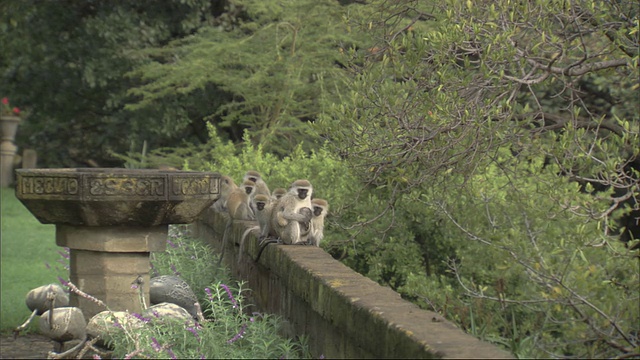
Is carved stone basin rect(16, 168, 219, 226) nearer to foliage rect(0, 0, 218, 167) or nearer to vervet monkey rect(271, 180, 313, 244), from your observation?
vervet monkey rect(271, 180, 313, 244)

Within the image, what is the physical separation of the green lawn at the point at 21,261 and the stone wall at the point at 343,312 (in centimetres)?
373

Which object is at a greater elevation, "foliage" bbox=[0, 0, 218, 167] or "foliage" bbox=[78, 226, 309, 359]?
"foliage" bbox=[78, 226, 309, 359]

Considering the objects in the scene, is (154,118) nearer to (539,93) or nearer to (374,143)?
(539,93)

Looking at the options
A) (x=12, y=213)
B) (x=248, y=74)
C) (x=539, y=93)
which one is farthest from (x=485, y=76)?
(x=12, y=213)

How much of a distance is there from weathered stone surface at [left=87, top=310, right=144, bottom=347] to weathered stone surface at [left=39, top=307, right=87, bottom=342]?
0.52 feet

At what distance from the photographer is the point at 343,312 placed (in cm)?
500

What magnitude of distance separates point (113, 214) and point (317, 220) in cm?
161

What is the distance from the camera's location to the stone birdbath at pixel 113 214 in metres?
7.76

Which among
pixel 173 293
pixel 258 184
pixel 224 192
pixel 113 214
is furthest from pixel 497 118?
pixel 224 192

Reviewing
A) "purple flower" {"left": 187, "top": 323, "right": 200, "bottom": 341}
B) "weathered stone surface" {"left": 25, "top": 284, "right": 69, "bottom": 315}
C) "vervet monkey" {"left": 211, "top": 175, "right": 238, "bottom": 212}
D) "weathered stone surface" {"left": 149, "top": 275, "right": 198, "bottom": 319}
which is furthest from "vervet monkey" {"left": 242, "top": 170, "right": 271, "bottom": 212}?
"purple flower" {"left": 187, "top": 323, "right": 200, "bottom": 341}

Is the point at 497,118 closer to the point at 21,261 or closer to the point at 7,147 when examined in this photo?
the point at 21,261

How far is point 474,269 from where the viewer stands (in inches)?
363

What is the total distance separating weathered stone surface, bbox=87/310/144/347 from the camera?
6.42 metres

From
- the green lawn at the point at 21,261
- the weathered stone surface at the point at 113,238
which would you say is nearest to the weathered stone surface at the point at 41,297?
the green lawn at the point at 21,261
